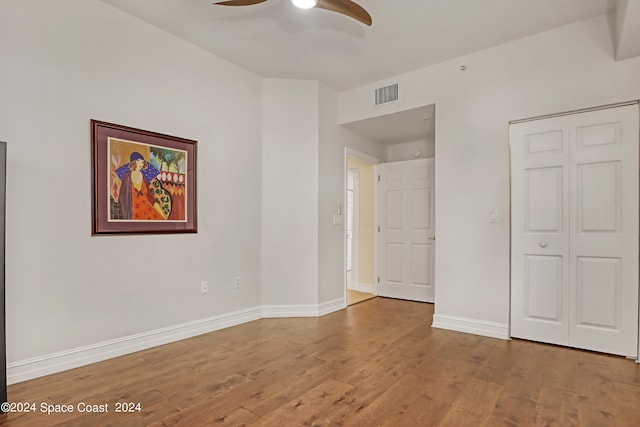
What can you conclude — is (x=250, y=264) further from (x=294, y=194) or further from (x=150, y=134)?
(x=150, y=134)

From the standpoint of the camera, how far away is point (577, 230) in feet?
10.2

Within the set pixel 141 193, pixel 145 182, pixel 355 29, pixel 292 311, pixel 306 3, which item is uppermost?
pixel 355 29

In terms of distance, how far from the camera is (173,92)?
3346 millimetres

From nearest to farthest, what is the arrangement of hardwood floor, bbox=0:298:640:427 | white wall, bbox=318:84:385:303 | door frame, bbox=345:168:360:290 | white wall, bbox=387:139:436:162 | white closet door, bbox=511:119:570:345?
hardwood floor, bbox=0:298:640:427, white closet door, bbox=511:119:570:345, white wall, bbox=318:84:385:303, white wall, bbox=387:139:436:162, door frame, bbox=345:168:360:290

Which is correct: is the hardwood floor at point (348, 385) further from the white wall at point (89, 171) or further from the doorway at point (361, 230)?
the doorway at point (361, 230)

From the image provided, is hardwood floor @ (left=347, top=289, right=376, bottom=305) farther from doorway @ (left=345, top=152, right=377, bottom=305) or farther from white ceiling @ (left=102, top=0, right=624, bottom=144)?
white ceiling @ (left=102, top=0, right=624, bottom=144)

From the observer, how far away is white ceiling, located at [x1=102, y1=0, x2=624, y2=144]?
2.87m

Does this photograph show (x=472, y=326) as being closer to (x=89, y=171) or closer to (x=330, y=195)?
(x=330, y=195)

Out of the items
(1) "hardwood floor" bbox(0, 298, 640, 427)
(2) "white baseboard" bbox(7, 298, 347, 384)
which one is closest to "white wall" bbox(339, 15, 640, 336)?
(1) "hardwood floor" bbox(0, 298, 640, 427)

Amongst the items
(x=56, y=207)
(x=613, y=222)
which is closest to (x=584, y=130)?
(x=613, y=222)

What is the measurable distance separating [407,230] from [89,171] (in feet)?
13.4

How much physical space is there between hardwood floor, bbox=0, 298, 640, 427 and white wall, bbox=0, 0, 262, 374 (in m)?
0.43

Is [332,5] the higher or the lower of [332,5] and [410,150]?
the higher

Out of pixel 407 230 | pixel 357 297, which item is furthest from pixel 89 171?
pixel 407 230
